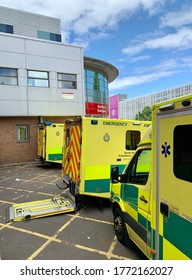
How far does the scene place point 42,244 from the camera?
179 inches

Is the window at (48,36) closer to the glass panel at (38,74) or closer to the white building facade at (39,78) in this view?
the white building facade at (39,78)

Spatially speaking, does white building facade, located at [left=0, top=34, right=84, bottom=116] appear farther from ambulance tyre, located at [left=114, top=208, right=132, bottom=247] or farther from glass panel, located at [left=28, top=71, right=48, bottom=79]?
ambulance tyre, located at [left=114, top=208, right=132, bottom=247]

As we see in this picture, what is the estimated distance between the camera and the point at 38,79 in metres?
15.0

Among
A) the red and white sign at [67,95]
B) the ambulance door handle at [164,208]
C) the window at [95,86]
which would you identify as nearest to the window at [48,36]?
the window at [95,86]

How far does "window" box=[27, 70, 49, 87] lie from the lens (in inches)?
582

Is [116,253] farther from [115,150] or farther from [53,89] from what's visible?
[53,89]

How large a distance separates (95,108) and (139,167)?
2037 cm

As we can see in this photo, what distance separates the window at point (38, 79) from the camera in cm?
1479

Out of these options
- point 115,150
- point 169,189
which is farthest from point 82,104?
point 169,189

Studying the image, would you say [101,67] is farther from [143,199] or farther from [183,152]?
[183,152]

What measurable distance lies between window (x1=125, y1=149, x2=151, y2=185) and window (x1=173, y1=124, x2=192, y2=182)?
4.50 ft

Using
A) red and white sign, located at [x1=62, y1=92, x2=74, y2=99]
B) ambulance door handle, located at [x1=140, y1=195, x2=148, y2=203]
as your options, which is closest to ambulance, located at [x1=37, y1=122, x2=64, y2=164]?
red and white sign, located at [x1=62, y1=92, x2=74, y2=99]

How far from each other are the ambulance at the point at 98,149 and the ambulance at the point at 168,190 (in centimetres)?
256

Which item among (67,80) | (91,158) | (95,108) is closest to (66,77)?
(67,80)
